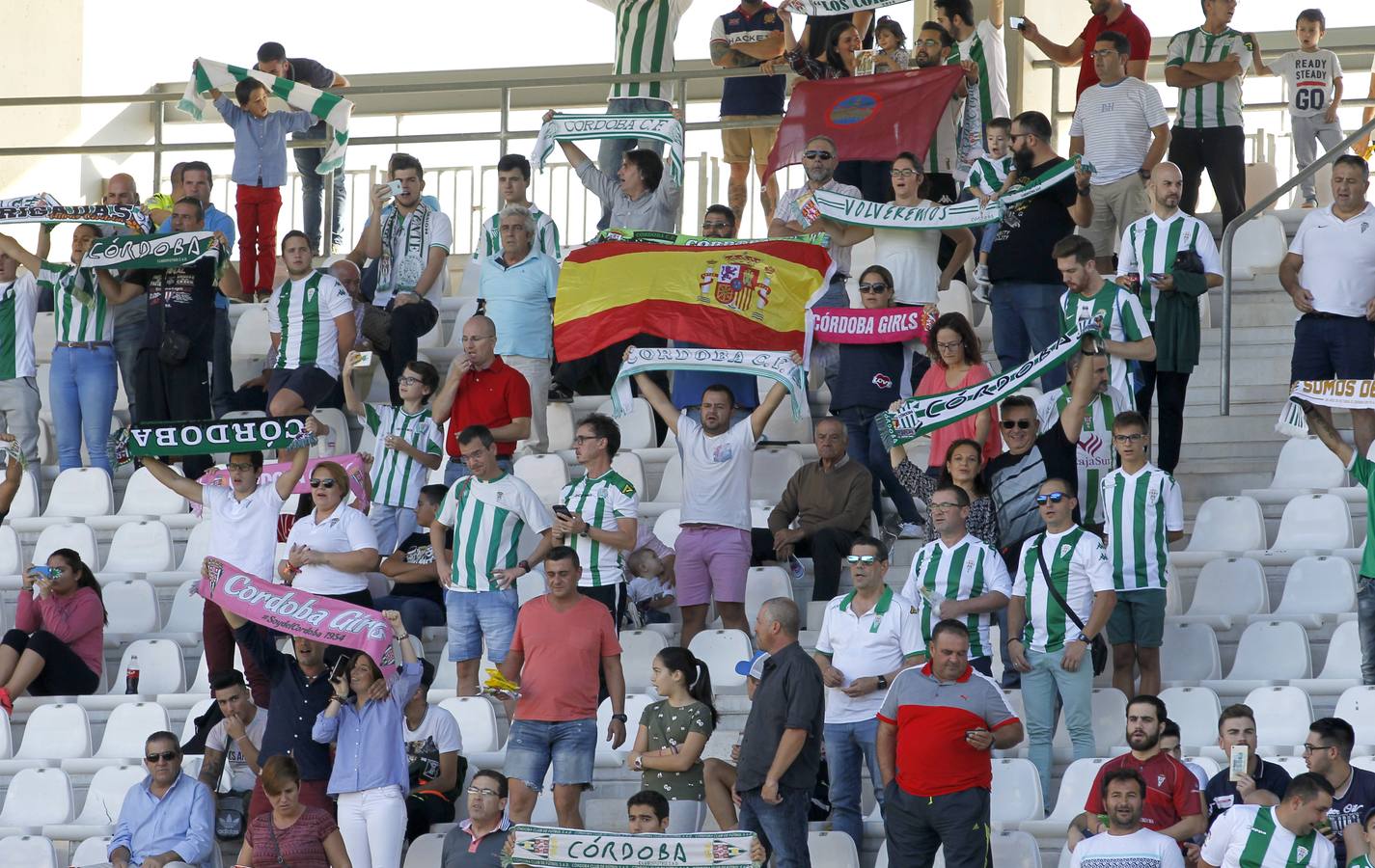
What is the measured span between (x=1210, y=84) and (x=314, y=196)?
5723 mm

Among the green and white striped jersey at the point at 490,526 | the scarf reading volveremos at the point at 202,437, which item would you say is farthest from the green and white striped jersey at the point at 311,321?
the green and white striped jersey at the point at 490,526

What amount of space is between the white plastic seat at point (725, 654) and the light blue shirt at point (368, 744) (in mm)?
1485

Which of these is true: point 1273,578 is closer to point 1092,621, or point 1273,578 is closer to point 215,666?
point 1092,621

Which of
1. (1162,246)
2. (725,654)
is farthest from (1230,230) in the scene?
(725,654)

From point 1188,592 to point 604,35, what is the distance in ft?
37.8

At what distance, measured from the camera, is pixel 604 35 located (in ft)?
70.2

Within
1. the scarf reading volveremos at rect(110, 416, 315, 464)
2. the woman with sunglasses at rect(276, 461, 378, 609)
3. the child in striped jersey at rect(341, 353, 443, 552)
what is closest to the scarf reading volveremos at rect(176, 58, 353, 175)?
the child in striped jersey at rect(341, 353, 443, 552)

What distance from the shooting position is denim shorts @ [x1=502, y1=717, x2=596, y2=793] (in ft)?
32.1

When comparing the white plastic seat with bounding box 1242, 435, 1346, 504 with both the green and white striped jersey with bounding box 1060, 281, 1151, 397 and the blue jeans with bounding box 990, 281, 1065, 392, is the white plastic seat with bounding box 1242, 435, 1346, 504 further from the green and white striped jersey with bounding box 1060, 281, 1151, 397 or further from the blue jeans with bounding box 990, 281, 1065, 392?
the blue jeans with bounding box 990, 281, 1065, 392

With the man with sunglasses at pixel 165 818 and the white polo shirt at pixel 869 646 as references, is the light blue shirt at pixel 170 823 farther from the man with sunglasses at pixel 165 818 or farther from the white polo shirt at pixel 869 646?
the white polo shirt at pixel 869 646

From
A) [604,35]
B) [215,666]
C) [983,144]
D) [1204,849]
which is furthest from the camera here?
[604,35]

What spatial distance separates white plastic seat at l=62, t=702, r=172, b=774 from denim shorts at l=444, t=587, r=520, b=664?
1.47m

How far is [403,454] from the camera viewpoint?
38.6 feet

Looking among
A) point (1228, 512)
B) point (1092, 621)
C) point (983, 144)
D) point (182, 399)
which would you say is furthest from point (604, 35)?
point (1092, 621)
